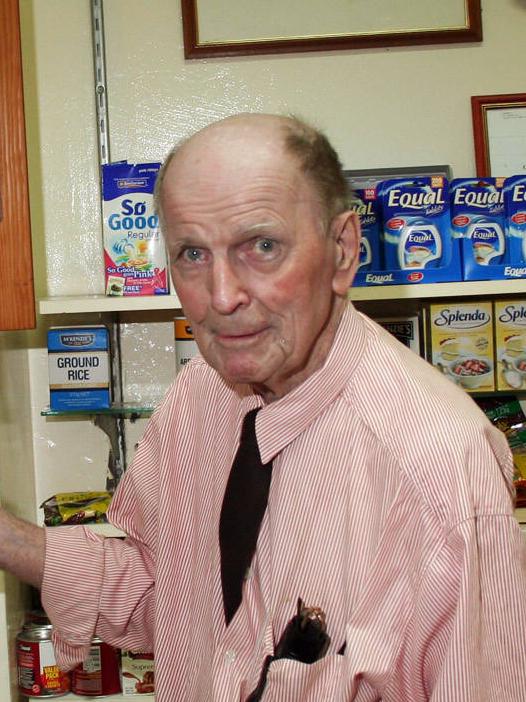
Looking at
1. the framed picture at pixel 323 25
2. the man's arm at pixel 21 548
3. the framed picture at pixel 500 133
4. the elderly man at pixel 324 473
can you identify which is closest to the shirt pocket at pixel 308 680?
the elderly man at pixel 324 473

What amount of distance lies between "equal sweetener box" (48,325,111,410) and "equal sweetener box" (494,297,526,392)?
0.84 meters

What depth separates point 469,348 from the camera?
1.92 m

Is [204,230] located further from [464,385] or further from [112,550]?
[464,385]

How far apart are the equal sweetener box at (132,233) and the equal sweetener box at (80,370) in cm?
14

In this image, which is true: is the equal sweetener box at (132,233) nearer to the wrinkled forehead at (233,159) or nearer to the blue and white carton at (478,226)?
the blue and white carton at (478,226)

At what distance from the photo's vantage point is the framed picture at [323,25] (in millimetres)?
2074

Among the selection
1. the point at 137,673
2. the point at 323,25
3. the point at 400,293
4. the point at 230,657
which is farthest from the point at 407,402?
the point at 323,25

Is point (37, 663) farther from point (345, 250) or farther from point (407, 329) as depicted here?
point (345, 250)

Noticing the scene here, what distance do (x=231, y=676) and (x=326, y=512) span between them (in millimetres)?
234

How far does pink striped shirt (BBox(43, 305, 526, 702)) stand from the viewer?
3.06 ft

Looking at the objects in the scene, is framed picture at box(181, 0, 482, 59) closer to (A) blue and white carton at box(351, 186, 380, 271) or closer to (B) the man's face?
(A) blue and white carton at box(351, 186, 380, 271)

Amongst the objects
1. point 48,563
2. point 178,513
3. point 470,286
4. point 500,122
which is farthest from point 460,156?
point 48,563

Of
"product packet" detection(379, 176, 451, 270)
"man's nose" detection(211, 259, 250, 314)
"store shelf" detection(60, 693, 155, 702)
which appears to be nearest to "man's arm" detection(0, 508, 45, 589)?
"man's nose" detection(211, 259, 250, 314)

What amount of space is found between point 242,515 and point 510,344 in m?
1.00
